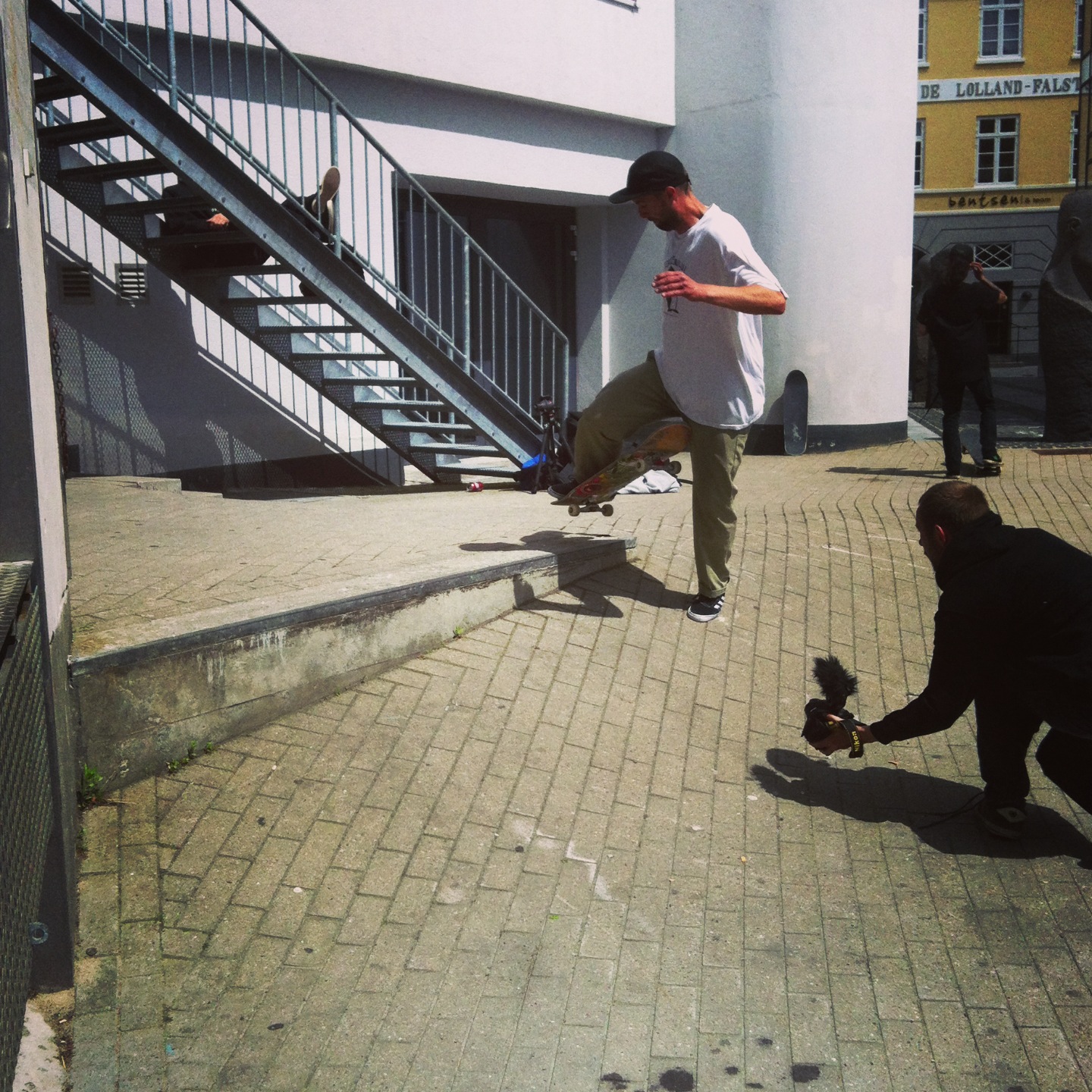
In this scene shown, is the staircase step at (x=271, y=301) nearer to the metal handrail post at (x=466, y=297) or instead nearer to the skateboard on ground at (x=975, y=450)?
the metal handrail post at (x=466, y=297)

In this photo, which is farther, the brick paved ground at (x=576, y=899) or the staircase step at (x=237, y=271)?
the staircase step at (x=237, y=271)

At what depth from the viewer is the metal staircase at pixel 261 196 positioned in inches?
306

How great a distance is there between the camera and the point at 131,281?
372 inches

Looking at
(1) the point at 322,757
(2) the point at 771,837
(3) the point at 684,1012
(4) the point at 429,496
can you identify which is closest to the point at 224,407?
(4) the point at 429,496

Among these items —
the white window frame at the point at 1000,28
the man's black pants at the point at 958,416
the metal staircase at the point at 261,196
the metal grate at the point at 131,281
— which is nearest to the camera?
the metal staircase at the point at 261,196

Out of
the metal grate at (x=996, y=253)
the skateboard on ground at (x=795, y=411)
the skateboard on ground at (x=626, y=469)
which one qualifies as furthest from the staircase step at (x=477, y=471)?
the metal grate at (x=996, y=253)

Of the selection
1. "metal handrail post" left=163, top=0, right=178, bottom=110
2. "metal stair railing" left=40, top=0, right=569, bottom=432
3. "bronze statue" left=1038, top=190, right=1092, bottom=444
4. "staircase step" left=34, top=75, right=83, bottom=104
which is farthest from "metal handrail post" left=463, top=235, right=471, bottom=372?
"bronze statue" left=1038, top=190, right=1092, bottom=444

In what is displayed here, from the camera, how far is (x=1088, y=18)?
20.6 meters

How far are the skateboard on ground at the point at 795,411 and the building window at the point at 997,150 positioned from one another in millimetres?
27133

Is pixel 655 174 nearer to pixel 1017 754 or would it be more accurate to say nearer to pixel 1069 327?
pixel 1017 754

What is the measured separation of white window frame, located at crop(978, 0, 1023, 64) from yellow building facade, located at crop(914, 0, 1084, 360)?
3cm

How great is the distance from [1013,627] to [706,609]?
2267 millimetres

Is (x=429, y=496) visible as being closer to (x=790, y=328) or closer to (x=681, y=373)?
(x=681, y=373)

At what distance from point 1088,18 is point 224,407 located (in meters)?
17.4
